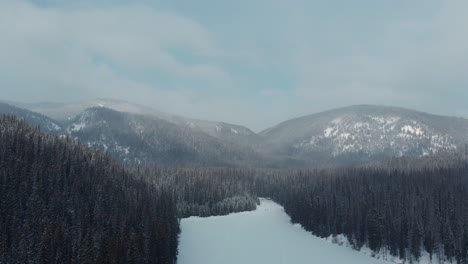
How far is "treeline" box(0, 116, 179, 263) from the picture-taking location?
287 ft

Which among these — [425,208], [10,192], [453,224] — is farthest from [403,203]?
[10,192]

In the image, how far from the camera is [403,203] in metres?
155

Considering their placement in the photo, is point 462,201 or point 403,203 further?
point 403,203

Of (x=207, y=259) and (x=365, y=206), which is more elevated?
(x=365, y=206)

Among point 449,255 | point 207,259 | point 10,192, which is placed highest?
point 10,192

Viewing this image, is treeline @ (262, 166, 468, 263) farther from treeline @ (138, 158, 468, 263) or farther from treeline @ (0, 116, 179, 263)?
treeline @ (0, 116, 179, 263)

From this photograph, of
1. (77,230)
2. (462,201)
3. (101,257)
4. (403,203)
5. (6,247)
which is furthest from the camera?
(403,203)

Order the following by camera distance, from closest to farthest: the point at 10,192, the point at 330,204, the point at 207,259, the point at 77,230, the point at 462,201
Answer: the point at 77,230 < the point at 10,192 < the point at 207,259 < the point at 462,201 < the point at 330,204

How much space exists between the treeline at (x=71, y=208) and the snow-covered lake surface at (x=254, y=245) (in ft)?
39.2

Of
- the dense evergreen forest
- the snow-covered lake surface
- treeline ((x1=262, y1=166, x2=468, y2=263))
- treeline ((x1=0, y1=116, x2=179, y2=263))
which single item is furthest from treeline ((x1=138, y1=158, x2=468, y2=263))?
treeline ((x1=0, y1=116, x2=179, y2=263))

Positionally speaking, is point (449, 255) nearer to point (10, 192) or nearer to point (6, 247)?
point (6, 247)

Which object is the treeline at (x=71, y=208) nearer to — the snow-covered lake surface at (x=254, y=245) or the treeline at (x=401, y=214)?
the snow-covered lake surface at (x=254, y=245)

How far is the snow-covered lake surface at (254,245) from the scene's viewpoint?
12950 cm

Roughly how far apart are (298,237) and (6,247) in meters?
108
